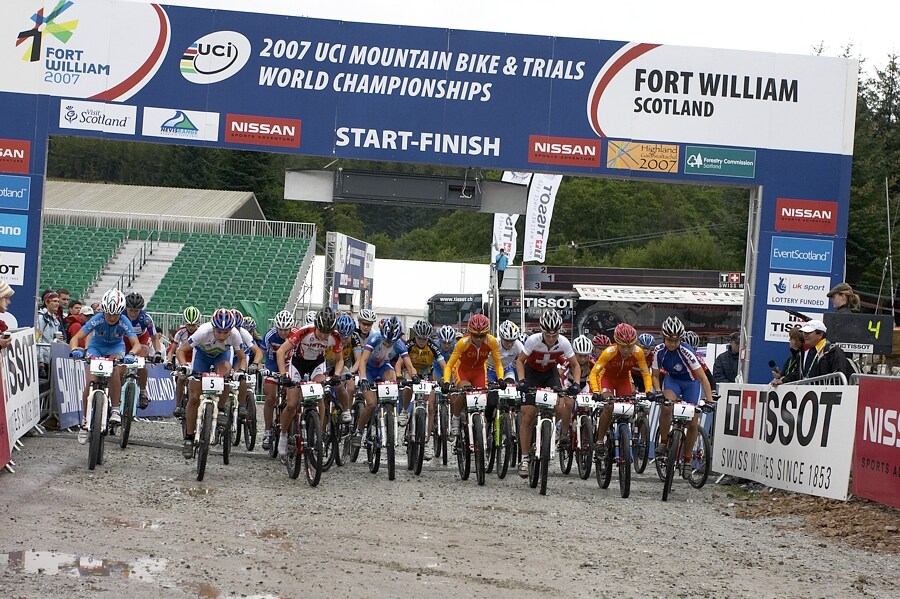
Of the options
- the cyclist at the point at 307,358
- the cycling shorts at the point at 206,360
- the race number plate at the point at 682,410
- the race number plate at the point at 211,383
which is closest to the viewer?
the race number plate at the point at 211,383

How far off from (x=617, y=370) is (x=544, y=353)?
876mm

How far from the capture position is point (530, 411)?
1273 cm

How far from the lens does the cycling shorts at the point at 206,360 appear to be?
531 inches

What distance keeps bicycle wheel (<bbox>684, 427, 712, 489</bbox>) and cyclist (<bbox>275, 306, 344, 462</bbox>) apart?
4.04 m

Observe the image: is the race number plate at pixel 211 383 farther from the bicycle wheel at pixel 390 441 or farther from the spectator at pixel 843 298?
the spectator at pixel 843 298

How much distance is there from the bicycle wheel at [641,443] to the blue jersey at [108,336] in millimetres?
5941

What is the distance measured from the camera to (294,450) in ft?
39.9

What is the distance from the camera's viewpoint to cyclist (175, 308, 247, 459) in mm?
12297

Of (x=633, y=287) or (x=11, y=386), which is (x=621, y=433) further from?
(x=633, y=287)

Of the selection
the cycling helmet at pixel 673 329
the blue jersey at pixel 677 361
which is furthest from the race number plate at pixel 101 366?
the blue jersey at pixel 677 361

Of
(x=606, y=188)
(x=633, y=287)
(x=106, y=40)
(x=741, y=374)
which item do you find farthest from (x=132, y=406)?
(x=606, y=188)

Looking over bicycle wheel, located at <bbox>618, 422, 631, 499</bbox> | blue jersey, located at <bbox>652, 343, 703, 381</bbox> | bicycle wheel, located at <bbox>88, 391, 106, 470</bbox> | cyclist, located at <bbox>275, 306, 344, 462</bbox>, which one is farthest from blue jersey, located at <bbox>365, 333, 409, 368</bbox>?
bicycle wheel, located at <bbox>88, 391, 106, 470</bbox>

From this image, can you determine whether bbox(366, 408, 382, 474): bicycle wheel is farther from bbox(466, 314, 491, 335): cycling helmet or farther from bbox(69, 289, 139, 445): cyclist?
bbox(69, 289, 139, 445): cyclist

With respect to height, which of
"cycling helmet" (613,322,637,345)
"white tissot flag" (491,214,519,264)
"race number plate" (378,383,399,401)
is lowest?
"race number plate" (378,383,399,401)
